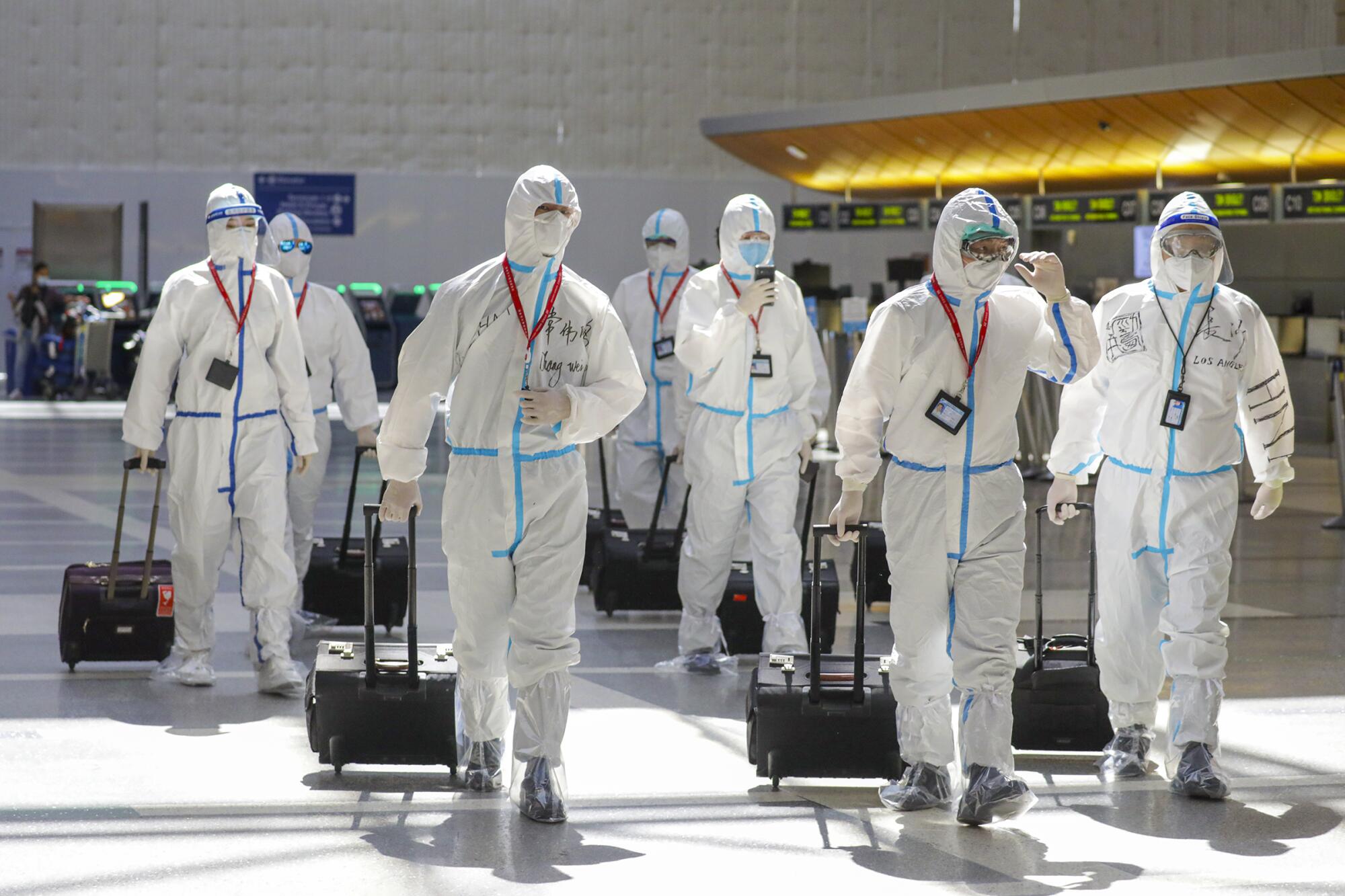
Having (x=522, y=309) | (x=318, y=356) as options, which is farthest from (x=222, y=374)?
(x=522, y=309)

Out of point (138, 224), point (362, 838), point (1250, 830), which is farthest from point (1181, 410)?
point (138, 224)

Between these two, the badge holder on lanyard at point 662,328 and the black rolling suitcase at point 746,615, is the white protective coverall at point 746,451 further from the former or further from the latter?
the badge holder on lanyard at point 662,328

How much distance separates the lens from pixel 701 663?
23.9ft

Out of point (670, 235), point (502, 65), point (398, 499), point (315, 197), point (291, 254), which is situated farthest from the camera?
point (502, 65)

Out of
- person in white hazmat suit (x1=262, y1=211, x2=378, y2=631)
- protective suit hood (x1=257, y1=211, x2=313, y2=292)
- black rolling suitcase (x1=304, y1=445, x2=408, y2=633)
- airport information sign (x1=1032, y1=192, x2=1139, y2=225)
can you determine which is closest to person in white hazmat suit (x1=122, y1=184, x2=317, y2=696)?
black rolling suitcase (x1=304, y1=445, x2=408, y2=633)

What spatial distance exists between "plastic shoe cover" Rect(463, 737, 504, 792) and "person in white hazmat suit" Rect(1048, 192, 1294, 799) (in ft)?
6.73

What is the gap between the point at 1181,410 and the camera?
5383mm

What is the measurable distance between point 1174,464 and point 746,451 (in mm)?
2189

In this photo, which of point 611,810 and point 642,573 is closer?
point 611,810

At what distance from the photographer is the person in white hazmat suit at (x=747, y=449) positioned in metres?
7.14

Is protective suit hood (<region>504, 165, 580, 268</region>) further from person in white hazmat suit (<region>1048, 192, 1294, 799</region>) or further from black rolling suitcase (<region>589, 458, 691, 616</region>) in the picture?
black rolling suitcase (<region>589, 458, 691, 616</region>)

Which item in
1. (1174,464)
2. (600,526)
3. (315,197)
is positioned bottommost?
(600,526)

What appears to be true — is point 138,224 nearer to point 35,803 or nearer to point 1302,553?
point 1302,553

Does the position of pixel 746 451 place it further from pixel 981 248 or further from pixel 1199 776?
pixel 1199 776
